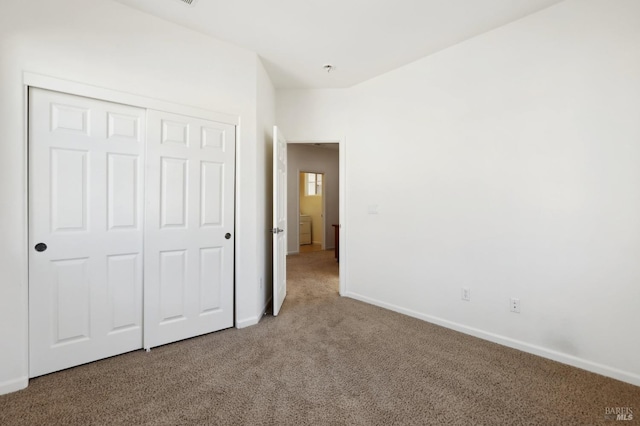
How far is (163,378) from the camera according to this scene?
1985 mm

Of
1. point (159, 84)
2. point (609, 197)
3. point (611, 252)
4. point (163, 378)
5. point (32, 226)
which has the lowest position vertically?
point (163, 378)

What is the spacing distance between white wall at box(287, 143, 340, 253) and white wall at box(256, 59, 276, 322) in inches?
133

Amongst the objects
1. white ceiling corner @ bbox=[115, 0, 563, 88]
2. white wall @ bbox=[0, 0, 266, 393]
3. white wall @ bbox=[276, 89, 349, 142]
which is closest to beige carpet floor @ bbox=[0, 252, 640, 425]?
white wall @ bbox=[0, 0, 266, 393]

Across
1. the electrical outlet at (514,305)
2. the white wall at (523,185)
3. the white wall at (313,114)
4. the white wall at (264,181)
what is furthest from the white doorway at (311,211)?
the electrical outlet at (514,305)

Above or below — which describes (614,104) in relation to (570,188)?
above

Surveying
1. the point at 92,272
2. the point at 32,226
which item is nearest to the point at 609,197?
the point at 92,272

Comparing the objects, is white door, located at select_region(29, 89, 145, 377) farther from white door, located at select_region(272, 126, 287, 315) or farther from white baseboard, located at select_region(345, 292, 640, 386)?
white baseboard, located at select_region(345, 292, 640, 386)

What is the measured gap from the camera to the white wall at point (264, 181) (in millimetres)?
3094

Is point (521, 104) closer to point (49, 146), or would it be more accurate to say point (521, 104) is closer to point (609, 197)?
point (609, 197)

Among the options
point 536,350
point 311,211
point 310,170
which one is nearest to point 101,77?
point 536,350

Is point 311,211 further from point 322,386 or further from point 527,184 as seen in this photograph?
point 322,386

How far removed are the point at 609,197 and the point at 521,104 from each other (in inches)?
37.6

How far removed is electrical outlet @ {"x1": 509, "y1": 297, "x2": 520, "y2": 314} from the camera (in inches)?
96.6

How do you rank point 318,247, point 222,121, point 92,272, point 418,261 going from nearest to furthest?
point 92,272, point 222,121, point 418,261, point 318,247
